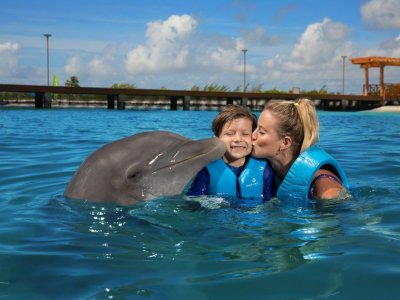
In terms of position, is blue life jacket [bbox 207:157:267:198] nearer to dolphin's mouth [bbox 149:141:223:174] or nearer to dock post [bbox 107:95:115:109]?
dolphin's mouth [bbox 149:141:223:174]

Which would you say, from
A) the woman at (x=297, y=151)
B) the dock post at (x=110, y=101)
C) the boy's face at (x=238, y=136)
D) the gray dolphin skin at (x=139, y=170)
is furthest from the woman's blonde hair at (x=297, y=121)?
the dock post at (x=110, y=101)

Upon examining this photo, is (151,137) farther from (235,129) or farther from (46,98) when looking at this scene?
(46,98)

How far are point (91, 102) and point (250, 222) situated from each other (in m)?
42.6

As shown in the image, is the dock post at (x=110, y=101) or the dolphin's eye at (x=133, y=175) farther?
the dock post at (x=110, y=101)

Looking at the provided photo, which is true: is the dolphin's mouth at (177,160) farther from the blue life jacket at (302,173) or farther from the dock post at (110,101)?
the dock post at (110,101)

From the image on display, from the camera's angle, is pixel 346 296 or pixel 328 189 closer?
pixel 346 296

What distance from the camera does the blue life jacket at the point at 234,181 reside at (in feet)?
16.2

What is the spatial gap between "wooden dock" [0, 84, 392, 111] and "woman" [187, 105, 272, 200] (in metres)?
30.2

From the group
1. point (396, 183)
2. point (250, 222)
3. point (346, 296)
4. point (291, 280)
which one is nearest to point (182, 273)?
point (291, 280)

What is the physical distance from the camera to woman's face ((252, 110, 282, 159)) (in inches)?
188

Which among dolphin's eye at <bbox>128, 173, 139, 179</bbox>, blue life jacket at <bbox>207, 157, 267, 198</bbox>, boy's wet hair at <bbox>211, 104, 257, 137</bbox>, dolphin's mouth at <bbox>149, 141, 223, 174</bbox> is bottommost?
blue life jacket at <bbox>207, 157, 267, 198</bbox>

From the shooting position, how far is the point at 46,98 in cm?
3541

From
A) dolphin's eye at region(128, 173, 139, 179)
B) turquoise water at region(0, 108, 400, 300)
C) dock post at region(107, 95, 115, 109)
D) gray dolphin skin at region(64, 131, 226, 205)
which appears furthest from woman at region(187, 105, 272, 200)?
Answer: dock post at region(107, 95, 115, 109)

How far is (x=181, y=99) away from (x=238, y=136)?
41.5 m
